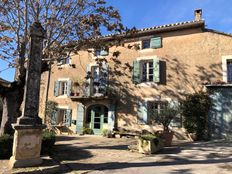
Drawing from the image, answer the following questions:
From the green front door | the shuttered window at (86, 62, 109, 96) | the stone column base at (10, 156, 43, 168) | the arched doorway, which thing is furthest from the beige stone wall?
the stone column base at (10, 156, 43, 168)

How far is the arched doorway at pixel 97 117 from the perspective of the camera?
710 inches

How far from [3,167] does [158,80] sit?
35.4ft

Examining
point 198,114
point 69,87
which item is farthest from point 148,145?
point 69,87

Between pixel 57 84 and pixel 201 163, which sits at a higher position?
pixel 57 84

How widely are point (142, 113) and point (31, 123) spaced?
9.82 meters

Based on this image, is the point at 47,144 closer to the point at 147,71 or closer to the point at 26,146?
the point at 26,146

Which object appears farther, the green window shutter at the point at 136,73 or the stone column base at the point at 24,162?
the green window shutter at the point at 136,73

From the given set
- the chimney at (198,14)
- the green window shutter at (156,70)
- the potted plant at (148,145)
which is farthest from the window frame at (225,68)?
the potted plant at (148,145)

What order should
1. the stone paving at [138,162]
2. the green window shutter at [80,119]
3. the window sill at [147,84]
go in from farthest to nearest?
the green window shutter at [80,119] → the window sill at [147,84] → the stone paving at [138,162]

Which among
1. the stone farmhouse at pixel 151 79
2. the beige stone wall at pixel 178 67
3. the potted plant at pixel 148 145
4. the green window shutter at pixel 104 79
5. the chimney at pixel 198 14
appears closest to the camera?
the potted plant at pixel 148 145

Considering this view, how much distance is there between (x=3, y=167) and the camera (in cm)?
711

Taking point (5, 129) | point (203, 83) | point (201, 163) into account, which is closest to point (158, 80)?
point (203, 83)

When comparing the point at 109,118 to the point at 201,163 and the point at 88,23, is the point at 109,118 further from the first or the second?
the point at 201,163

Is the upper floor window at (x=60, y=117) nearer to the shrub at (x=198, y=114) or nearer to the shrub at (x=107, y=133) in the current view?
the shrub at (x=107, y=133)
